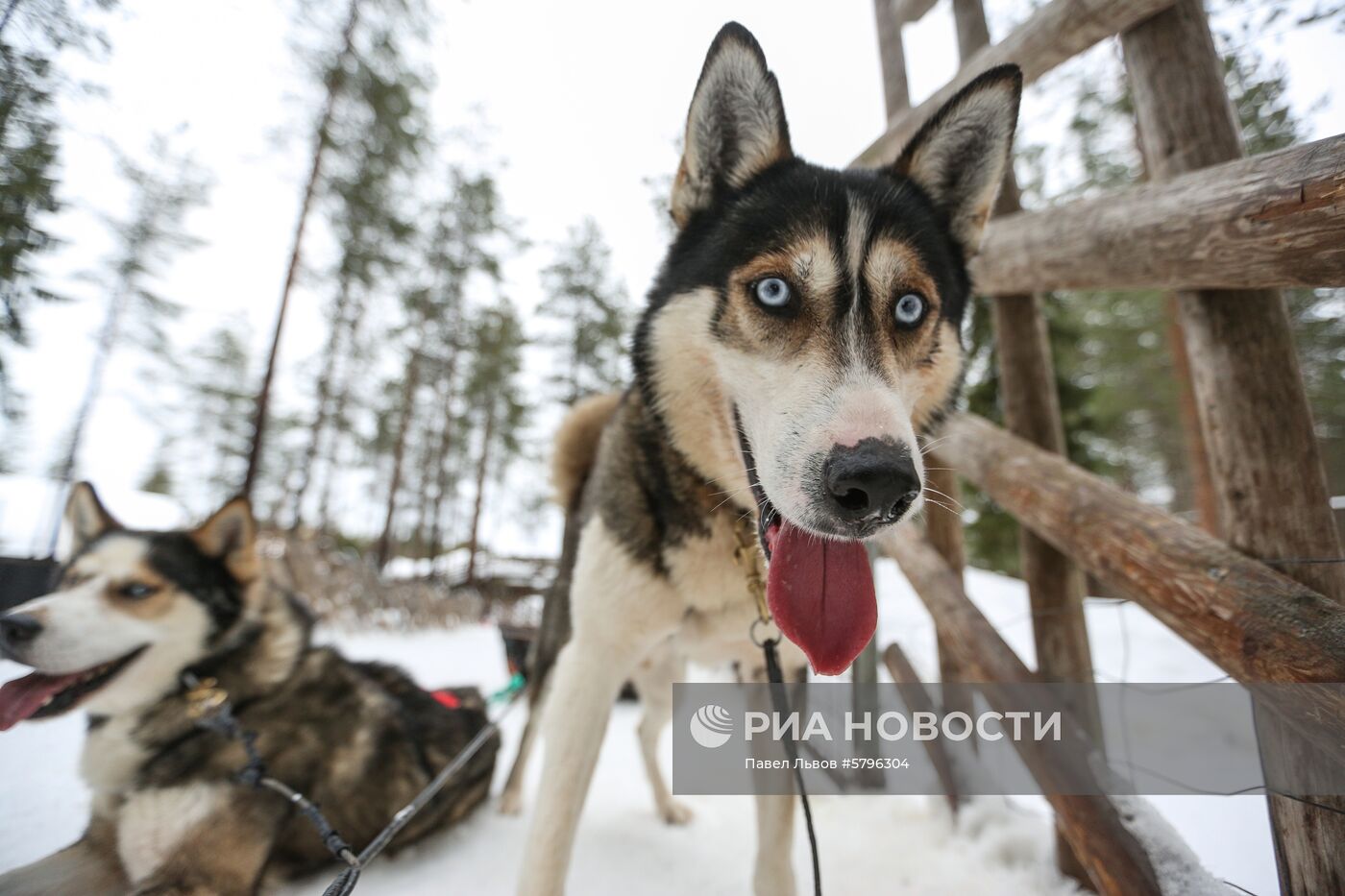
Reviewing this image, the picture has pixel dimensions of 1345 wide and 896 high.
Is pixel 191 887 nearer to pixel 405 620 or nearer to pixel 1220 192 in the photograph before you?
pixel 1220 192

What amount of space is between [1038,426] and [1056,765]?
2.04 metres

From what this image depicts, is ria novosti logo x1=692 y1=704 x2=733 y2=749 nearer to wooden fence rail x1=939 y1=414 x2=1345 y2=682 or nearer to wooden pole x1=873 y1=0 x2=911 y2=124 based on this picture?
wooden fence rail x1=939 y1=414 x2=1345 y2=682

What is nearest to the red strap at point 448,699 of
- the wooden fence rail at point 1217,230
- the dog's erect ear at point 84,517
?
the dog's erect ear at point 84,517

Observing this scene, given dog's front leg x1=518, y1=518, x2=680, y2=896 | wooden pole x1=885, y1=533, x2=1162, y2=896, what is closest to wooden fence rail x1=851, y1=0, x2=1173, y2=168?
dog's front leg x1=518, y1=518, x2=680, y2=896

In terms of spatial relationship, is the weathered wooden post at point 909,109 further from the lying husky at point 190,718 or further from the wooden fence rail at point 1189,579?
the lying husky at point 190,718

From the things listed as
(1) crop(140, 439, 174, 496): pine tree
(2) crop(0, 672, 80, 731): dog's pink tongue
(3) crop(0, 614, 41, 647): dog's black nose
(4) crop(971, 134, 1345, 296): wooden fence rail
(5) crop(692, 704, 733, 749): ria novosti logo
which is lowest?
A: (5) crop(692, 704, 733, 749): ria novosti logo

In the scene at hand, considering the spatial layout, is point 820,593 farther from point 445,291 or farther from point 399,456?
point 445,291

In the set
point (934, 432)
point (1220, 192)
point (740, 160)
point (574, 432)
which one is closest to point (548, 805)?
point (574, 432)

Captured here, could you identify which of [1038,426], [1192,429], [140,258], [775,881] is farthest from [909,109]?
[1192,429]

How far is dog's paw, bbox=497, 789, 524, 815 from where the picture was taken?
2.73 m

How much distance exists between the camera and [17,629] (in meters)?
1.59

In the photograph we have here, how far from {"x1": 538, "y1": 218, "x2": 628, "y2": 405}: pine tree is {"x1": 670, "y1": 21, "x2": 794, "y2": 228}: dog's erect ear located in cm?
1241

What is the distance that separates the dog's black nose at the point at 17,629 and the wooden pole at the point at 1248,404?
141 inches

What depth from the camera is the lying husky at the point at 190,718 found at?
1.67 meters
